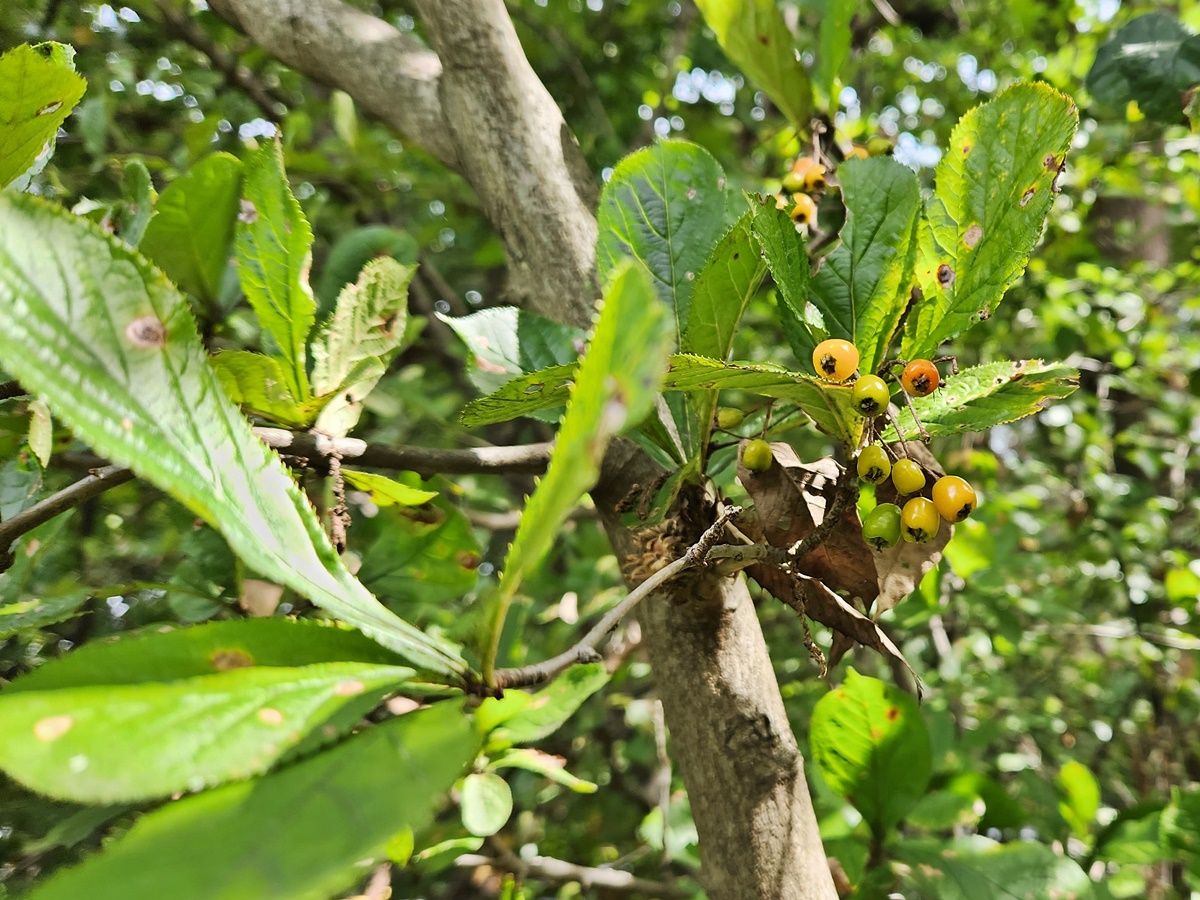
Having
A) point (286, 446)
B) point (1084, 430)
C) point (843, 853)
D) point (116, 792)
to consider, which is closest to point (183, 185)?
point (286, 446)

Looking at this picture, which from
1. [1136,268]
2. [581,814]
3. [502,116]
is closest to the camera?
[502,116]

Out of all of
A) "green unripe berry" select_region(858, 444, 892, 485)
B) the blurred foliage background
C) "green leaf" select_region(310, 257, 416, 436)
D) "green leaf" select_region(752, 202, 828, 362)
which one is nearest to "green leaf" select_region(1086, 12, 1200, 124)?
the blurred foliage background

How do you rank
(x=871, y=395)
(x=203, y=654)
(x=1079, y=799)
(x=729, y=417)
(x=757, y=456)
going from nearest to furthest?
(x=203, y=654) < (x=871, y=395) < (x=757, y=456) < (x=729, y=417) < (x=1079, y=799)

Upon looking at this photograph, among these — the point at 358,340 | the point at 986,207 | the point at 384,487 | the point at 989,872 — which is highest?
the point at 986,207

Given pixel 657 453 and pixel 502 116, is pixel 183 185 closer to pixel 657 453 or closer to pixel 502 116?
pixel 502 116

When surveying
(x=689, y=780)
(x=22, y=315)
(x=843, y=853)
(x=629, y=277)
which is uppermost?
(x=629, y=277)

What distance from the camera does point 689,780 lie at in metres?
0.67

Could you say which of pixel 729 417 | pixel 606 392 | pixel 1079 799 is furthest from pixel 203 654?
pixel 1079 799

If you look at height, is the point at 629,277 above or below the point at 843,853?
above

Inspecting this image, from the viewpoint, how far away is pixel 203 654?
0.38 metres

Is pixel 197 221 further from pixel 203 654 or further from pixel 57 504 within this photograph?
pixel 203 654

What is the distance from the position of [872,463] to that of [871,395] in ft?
0.21

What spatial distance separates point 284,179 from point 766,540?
0.53 m

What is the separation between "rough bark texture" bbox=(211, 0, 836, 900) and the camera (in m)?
0.62
